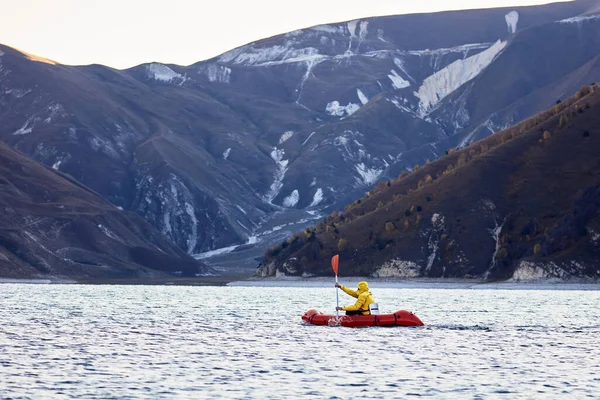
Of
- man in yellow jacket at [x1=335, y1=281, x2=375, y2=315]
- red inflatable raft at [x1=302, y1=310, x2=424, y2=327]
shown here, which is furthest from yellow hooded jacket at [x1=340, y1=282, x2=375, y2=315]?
red inflatable raft at [x1=302, y1=310, x2=424, y2=327]

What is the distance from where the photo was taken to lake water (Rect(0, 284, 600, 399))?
57.2 m

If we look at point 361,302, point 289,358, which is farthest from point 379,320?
point 289,358

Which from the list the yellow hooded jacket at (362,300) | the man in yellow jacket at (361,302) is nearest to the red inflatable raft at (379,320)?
the man in yellow jacket at (361,302)

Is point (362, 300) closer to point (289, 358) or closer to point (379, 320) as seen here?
point (379, 320)

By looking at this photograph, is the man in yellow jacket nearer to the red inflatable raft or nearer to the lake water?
the red inflatable raft

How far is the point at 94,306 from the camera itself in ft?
485

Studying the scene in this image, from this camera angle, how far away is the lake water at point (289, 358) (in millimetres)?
57219

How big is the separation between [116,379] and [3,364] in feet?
33.4

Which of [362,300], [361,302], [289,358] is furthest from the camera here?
[361,302]

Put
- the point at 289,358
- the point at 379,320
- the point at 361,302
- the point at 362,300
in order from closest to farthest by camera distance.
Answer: the point at 289,358 → the point at 379,320 → the point at 362,300 → the point at 361,302

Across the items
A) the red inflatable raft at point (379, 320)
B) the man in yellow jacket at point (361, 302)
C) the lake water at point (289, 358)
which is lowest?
the lake water at point (289, 358)

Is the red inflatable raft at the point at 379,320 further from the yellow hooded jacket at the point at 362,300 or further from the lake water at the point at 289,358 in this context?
the yellow hooded jacket at the point at 362,300

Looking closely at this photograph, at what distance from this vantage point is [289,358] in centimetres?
7275

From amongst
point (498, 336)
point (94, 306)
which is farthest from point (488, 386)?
point (94, 306)
